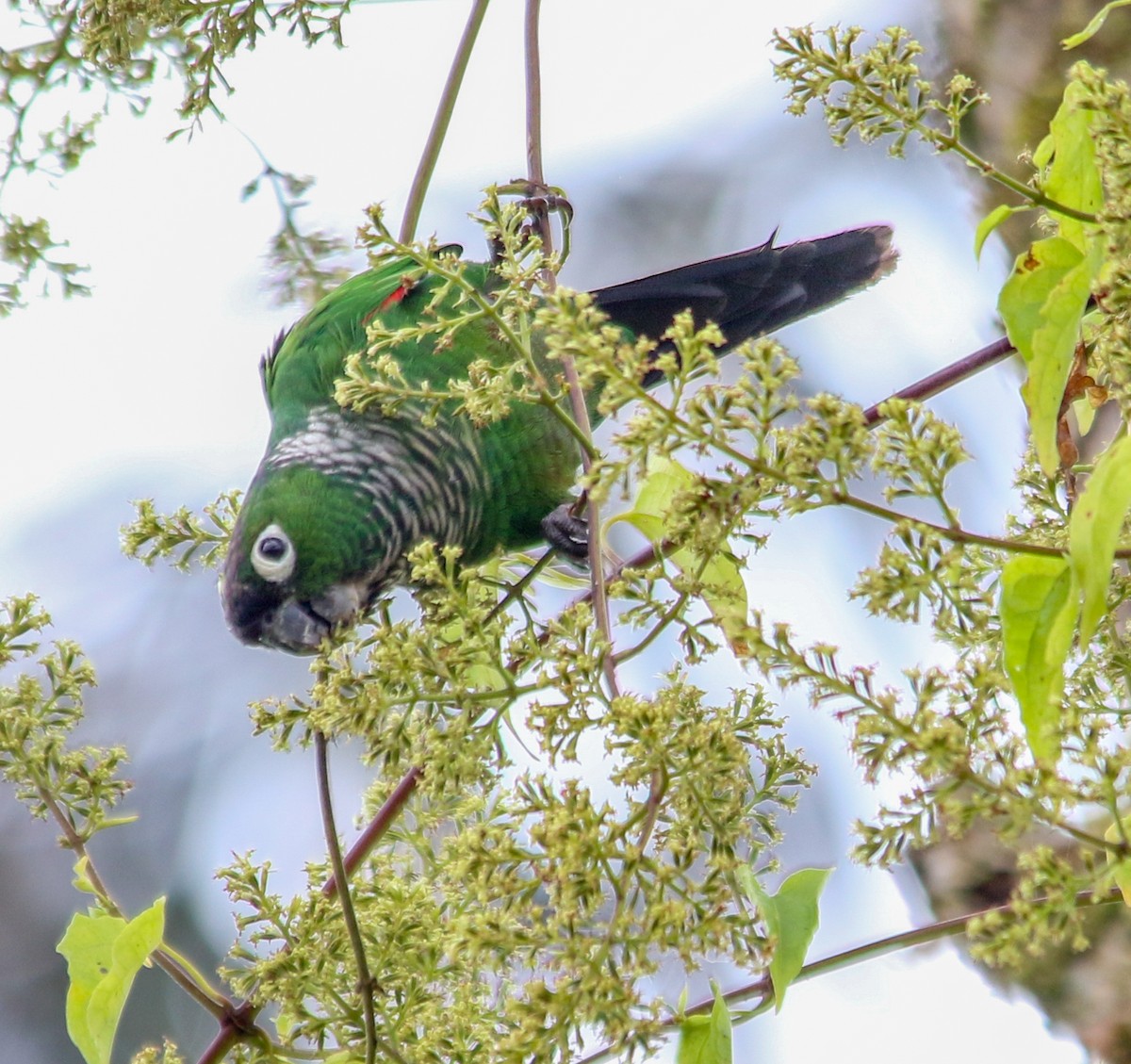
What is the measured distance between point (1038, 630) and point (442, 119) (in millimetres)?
→ 966

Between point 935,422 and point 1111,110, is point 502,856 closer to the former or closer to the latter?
point 935,422

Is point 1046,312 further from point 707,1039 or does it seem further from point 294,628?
point 294,628

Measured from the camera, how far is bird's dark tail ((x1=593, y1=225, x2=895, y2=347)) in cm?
186

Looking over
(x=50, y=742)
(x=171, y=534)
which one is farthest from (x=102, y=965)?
(x=171, y=534)

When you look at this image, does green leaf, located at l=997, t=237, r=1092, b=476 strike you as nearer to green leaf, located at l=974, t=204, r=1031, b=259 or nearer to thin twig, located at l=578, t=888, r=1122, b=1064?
green leaf, located at l=974, t=204, r=1031, b=259

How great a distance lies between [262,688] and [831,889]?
7.00 feet

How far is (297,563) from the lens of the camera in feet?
5.32

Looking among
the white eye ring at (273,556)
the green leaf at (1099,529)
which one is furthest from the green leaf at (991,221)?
the white eye ring at (273,556)

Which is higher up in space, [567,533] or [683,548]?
[567,533]

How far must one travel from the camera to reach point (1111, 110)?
61 cm

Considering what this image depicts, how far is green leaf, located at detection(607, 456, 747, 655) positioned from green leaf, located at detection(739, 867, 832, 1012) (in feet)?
0.47

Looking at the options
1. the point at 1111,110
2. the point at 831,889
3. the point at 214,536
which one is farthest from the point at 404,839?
the point at 831,889

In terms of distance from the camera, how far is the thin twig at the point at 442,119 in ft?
4.45

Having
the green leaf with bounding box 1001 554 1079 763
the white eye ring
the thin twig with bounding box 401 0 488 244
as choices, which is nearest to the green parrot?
the white eye ring
